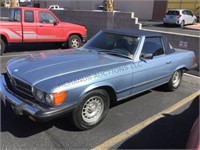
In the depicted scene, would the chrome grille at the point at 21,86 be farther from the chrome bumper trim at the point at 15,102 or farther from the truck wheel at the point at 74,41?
the truck wheel at the point at 74,41

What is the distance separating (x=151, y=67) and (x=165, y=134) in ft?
4.65

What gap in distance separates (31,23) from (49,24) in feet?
2.42

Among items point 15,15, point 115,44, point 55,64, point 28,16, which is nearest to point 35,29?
point 28,16

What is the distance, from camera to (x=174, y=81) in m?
5.91

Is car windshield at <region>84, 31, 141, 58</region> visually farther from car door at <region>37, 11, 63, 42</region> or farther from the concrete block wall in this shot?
the concrete block wall

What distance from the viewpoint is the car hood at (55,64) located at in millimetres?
3680

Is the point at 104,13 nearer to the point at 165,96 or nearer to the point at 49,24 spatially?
the point at 49,24

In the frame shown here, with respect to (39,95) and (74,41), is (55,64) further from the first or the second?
(74,41)

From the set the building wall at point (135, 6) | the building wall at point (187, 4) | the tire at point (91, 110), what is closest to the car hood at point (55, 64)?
the tire at point (91, 110)

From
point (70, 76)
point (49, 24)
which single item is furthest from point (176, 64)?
point (49, 24)

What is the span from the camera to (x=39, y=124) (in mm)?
4016

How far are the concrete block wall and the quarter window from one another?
17.7 feet

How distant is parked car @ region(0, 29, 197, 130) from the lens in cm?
344

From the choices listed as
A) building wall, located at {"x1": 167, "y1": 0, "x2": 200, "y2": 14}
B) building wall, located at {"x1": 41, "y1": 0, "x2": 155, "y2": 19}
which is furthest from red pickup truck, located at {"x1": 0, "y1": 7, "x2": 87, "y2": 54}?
building wall, located at {"x1": 41, "y1": 0, "x2": 155, "y2": 19}
